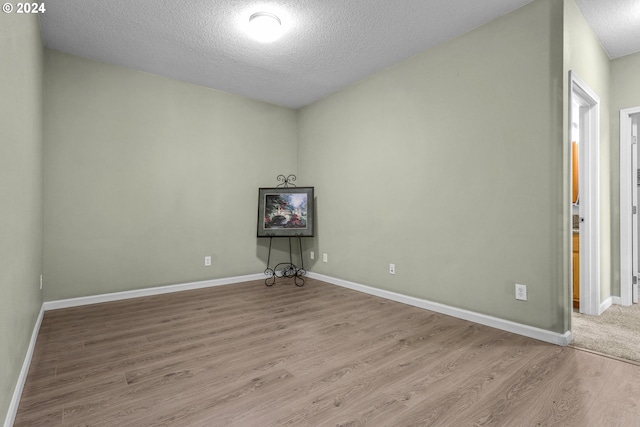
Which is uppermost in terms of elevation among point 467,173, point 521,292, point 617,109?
point 617,109

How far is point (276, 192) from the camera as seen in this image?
473 cm

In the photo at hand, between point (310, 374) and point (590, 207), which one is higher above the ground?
point (590, 207)

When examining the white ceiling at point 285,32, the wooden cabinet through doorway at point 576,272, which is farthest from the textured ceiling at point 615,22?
the wooden cabinet through doorway at point 576,272

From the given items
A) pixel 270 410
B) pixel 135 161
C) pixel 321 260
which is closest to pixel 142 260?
pixel 135 161

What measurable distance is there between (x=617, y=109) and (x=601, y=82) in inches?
17.7

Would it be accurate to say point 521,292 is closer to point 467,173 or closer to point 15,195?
point 467,173

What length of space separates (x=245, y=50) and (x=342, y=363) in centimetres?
306

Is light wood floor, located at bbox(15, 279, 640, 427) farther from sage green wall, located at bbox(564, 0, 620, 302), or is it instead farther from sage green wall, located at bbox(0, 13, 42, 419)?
sage green wall, located at bbox(564, 0, 620, 302)

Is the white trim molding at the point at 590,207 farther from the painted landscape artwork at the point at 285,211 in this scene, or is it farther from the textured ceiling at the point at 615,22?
the painted landscape artwork at the point at 285,211

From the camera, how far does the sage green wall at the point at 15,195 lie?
4.62 ft

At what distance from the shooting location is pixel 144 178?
12.6ft

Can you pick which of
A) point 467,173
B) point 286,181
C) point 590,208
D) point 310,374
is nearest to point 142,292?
point 286,181

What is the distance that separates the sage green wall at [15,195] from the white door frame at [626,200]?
16.1ft

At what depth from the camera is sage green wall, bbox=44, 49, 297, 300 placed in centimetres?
335
